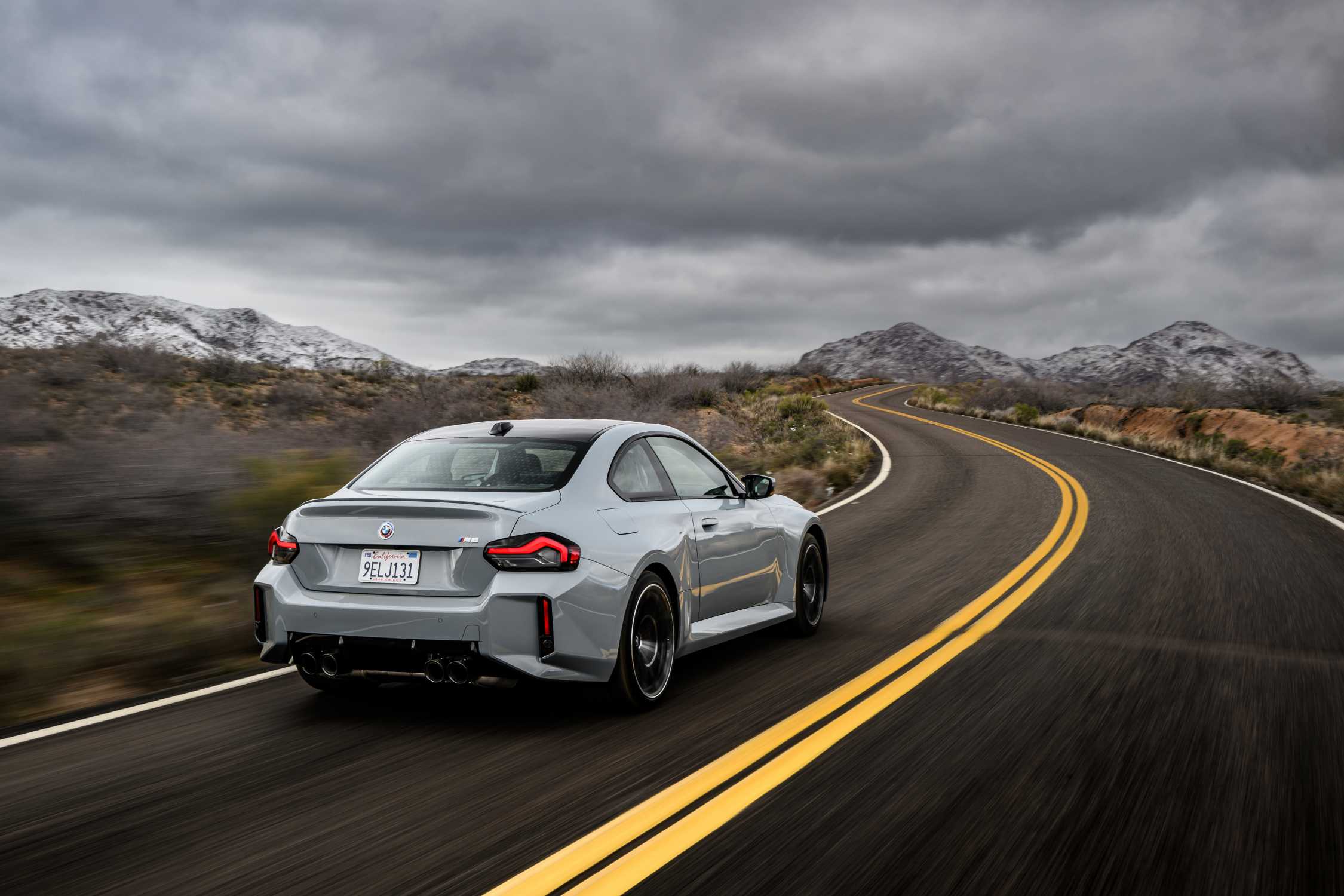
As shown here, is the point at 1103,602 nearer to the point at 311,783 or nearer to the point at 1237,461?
the point at 311,783

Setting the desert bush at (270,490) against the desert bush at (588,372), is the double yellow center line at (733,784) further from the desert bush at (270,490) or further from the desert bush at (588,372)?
the desert bush at (588,372)

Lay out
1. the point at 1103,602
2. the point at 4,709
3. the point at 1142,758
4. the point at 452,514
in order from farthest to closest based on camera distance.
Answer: the point at 1103,602, the point at 4,709, the point at 452,514, the point at 1142,758

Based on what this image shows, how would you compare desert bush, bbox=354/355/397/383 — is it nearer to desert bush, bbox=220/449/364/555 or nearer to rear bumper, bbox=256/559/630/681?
desert bush, bbox=220/449/364/555

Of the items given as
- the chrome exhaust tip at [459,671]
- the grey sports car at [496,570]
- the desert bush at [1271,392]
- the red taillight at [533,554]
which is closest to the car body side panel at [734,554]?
the grey sports car at [496,570]

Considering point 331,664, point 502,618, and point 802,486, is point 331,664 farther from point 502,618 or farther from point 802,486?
point 802,486

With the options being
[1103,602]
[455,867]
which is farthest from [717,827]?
[1103,602]

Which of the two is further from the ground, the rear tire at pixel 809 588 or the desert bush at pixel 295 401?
the desert bush at pixel 295 401

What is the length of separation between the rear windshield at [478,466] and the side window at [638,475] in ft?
0.86

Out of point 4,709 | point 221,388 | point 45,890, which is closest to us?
point 45,890

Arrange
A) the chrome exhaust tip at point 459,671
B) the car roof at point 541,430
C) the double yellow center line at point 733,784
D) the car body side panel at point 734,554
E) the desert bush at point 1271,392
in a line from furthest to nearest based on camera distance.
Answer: the desert bush at point 1271,392, the car body side panel at point 734,554, the car roof at point 541,430, the chrome exhaust tip at point 459,671, the double yellow center line at point 733,784

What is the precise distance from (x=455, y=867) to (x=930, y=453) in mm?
23475

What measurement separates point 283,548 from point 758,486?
2.97m

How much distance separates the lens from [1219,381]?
41.1 meters

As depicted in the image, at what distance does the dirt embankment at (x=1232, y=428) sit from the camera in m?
25.2
